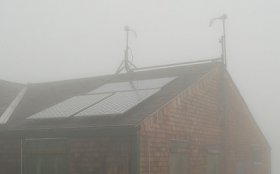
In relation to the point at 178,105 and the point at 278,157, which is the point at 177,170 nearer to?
the point at 178,105

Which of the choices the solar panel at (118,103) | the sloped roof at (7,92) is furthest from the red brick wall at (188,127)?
the sloped roof at (7,92)

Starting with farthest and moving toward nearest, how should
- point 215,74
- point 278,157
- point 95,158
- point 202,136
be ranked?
1. point 278,157
2. point 215,74
3. point 202,136
4. point 95,158

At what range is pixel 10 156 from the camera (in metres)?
12.5

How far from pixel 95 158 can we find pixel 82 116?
119 centimetres

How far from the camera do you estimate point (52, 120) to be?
39.5 ft

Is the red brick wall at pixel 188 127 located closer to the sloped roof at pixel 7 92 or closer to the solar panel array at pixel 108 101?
the solar panel array at pixel 108 101

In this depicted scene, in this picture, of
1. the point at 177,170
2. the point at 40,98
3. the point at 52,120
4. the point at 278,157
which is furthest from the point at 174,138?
the point at 278,157

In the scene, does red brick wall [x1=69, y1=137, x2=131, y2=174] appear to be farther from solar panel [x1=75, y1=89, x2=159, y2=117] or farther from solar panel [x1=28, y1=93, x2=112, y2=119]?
solar panel [x1=28, y1=93, x2=112, y2=119]

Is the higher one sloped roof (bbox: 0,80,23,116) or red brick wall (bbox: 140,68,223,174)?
sloped roof (bbox: 0,80,23,116)

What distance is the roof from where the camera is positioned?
11114 mm

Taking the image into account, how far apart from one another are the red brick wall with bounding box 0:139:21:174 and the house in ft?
0.09

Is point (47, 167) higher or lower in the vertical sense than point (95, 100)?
lower

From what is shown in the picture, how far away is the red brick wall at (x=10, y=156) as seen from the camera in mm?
12320

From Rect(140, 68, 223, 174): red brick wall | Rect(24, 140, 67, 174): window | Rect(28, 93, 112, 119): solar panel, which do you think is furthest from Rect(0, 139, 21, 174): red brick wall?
Rect(140, 68, 223, 174): red brick wall
